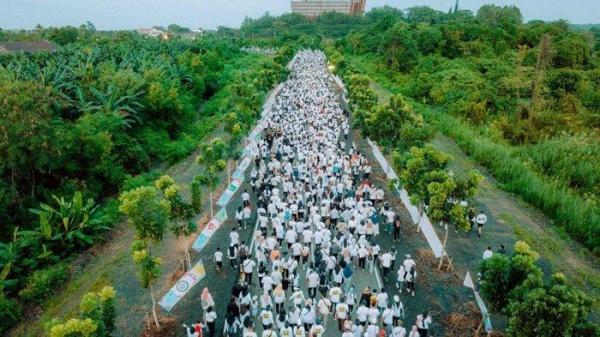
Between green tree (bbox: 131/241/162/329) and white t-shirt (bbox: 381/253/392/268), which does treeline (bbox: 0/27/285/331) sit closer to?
green tree (bbox: 131/241/162/329)

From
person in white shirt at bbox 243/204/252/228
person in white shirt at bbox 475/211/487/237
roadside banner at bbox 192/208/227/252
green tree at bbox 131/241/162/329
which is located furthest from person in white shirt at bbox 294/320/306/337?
person in white shirt at bbox 475/211/487/237

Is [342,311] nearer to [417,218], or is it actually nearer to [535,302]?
[535,302]

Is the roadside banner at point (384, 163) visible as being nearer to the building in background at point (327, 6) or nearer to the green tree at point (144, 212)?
the green tree at point (144, 212)

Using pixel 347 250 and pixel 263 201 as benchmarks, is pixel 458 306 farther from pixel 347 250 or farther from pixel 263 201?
pixel 263 201

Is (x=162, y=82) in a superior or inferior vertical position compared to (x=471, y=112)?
superior

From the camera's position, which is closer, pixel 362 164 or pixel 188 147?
pixel 362 164

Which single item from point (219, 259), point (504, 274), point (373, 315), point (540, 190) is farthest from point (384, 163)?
point (504, 274)

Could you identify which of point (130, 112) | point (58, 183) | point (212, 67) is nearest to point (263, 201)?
point (58, 183)

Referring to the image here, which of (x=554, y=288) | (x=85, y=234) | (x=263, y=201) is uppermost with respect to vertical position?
(x=554, y=288)
